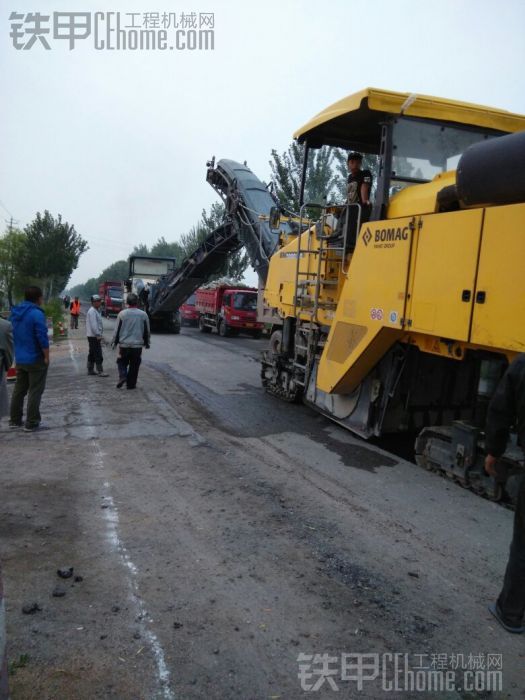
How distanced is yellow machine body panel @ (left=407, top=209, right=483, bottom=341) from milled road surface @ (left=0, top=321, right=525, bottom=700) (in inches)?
62.1

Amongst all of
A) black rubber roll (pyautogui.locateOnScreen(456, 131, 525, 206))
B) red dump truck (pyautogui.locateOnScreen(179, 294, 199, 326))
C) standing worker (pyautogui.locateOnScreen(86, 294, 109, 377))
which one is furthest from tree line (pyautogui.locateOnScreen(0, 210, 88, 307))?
black rubber roll (pyautogui.locateOnScreen(456, 131, 525, 206))

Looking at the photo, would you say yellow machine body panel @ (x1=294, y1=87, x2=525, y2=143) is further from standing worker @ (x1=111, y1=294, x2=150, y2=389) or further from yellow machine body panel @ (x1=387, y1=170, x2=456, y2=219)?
standing worker @ (x1=111, y1=294, x2=150, y2=389)

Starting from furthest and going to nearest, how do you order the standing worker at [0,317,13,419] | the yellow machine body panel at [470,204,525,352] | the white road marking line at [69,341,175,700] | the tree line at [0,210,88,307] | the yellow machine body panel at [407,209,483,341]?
the tree line at [0,210,88,307] < the standing worker at [0,317,13,419] < the yellow machine body panel at [407,209,483,341] < the yellow machine body panel at [470,204,525,352] < the white road marking line at [69,341,175,700]

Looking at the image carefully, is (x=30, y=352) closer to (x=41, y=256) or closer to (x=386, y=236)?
(x=386, y=236)

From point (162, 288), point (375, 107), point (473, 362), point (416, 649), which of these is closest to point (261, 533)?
point (416, 649)

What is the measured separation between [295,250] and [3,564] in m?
6.10

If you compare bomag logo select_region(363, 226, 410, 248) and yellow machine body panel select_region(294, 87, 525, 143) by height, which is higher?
yellow machine body panel select_region(294, 87, 525, 143)

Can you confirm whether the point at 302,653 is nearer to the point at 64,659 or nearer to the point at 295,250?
the point at 64,659

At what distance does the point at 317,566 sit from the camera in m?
3.62

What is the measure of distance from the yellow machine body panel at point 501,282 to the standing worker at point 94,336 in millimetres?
8011

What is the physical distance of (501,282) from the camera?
415cm

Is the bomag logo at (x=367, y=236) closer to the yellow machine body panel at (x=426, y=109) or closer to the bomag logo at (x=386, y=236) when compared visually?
the bomag logo at (x=386, y=236)

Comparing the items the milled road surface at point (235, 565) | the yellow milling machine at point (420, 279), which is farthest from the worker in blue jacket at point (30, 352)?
the yellow milling machine at point (420, 279)

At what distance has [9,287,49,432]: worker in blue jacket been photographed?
21.7 ft
